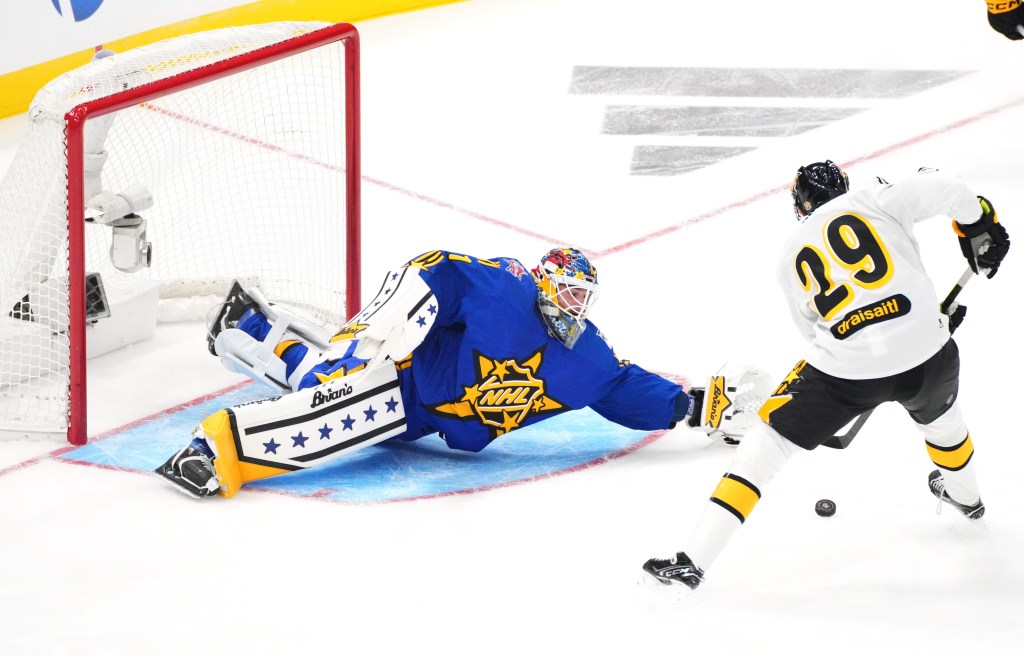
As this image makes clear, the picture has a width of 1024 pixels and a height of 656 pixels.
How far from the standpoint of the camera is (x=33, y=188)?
13.9 ft

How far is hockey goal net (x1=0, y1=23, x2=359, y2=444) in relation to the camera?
4.18 metres

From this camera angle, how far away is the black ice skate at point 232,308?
15.1 ft

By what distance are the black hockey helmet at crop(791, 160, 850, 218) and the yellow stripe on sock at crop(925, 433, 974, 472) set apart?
25.1 inches

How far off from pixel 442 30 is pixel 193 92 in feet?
12.7

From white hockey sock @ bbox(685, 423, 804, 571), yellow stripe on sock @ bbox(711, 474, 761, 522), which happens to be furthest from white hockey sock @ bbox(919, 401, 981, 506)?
yellow stripe on sock @ bbox(711, 474, 761, 522)

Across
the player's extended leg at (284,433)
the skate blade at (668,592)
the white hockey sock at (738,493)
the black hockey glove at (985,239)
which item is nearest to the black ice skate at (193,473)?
the player's extended leg at (284,433)

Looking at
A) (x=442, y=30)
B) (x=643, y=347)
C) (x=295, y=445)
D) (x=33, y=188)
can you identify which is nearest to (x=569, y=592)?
(x=295, y=445)

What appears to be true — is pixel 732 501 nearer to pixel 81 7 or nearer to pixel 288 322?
pixel 288 322

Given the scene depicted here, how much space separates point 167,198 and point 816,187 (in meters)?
2.56

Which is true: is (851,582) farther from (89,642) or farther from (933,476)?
(89,642)

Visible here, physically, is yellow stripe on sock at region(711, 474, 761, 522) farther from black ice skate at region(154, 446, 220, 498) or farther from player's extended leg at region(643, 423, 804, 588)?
black ice skate at region(154, 446, 220, 498)

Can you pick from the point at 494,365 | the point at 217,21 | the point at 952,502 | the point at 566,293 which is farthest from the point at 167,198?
the point at 952,502

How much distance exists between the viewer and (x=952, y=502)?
3.74 metres

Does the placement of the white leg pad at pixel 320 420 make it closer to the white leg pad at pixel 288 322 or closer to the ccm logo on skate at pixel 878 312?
the white leg pad at pixel 288 322
